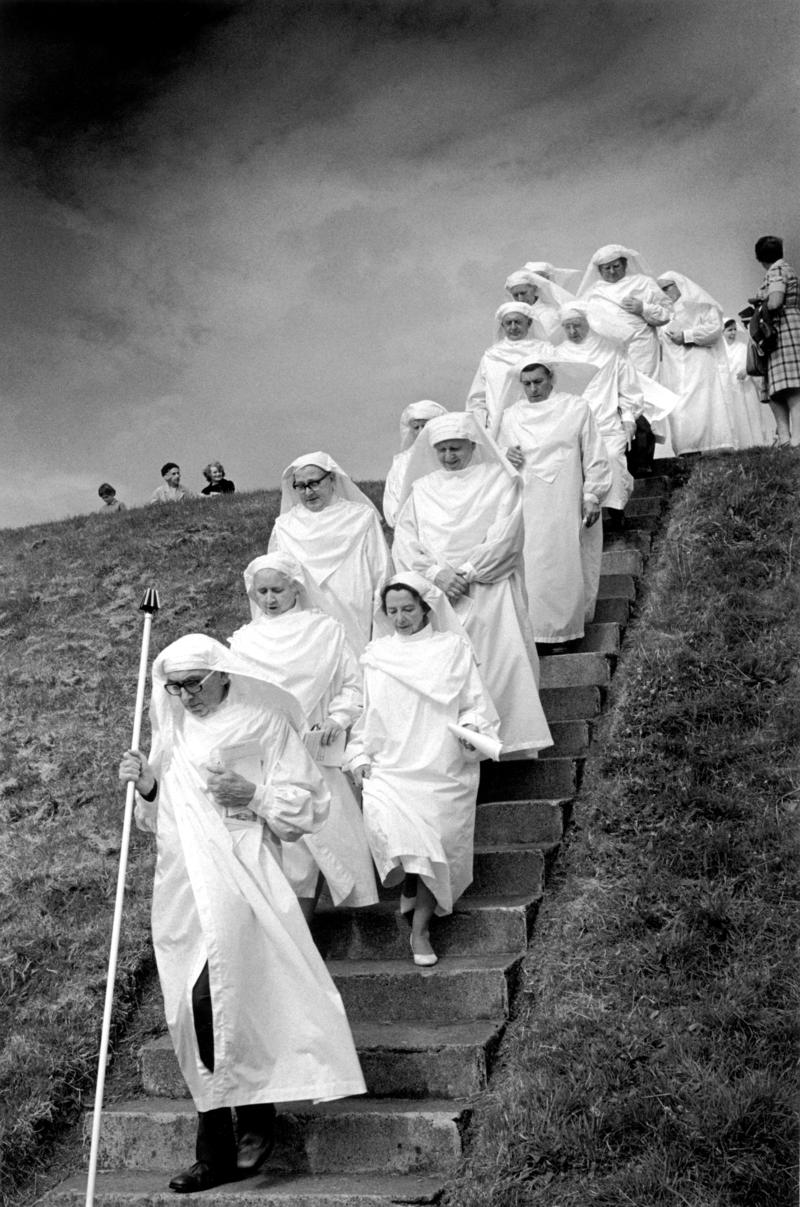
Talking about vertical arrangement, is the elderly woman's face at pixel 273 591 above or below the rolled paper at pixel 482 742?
above

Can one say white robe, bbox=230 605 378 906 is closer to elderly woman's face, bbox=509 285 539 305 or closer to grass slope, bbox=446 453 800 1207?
grass slope, bbox=446 453 800 1207

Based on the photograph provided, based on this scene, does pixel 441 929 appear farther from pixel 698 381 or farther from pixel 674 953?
pixel 698 381

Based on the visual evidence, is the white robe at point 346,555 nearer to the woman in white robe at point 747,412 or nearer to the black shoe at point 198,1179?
the black shoe at point 198,1179

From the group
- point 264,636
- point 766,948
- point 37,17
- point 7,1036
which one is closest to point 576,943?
point 766,948

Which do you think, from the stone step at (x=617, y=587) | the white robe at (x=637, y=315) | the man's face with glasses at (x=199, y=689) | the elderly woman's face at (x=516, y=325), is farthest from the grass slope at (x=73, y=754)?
the white robe at (x=637, y=315)

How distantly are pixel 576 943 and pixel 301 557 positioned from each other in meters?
3.54

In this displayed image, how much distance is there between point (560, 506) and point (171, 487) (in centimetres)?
990

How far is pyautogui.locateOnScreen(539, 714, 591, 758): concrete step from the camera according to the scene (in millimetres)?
8125

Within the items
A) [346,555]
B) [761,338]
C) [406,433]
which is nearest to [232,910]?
[346,555]

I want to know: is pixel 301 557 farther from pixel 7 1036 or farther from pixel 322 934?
pixel 7 1036

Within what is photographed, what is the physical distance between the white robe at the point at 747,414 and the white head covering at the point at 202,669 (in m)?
9.64

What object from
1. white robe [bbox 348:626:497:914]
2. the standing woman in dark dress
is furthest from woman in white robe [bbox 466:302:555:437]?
white robe [bbox 348:626:497:914]

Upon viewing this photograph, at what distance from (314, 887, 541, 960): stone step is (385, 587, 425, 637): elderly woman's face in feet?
4.78

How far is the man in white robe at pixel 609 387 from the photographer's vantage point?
37.7 feet
